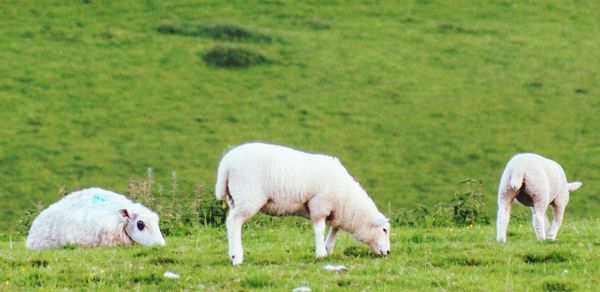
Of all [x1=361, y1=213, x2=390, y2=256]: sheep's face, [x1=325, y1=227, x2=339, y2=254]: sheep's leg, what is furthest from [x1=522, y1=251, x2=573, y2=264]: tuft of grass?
[x1=325, y1=227, x2=339, y2=254]: sheep's leg

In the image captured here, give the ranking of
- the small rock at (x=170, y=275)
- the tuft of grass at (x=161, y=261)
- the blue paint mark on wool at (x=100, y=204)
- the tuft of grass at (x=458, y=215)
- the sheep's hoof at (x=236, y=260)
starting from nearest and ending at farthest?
the small rock at (x=170, y=275) → the sheep's hoof at (x=236, y=260) → the tuft of grass at (x=161, y=261) → the blue paint mark on wool at (x=100, y=204) → the tuft of grass at (x=458, y=215)

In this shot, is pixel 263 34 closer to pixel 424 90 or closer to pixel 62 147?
pixel 424 90

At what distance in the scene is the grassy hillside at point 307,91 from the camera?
30.6 meters

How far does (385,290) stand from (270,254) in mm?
2887

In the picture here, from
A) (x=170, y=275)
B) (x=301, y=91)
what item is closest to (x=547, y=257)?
(x=170, y=275)

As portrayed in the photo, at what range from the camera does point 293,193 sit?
36.9 feet

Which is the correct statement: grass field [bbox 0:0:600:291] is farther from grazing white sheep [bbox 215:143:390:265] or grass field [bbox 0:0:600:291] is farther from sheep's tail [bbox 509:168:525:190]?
sheep's tail [bbox 509:168:525:190]

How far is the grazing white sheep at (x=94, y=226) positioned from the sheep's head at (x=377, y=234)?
11.3 feet

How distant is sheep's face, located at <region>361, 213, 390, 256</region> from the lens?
11898 millimetres

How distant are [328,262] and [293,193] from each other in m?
0.81

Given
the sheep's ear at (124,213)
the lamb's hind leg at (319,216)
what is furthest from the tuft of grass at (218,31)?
the lamb's hind leg at (319,216)

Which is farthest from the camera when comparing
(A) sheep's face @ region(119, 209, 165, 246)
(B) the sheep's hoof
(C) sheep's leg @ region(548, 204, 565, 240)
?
(A) sheep's face @ region(119, 209, 165, 246)

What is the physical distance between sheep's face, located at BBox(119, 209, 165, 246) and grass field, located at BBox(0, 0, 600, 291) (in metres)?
5.10

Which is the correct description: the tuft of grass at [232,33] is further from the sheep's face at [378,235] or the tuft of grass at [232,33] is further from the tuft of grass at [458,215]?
the sheep's face at [378,235]
